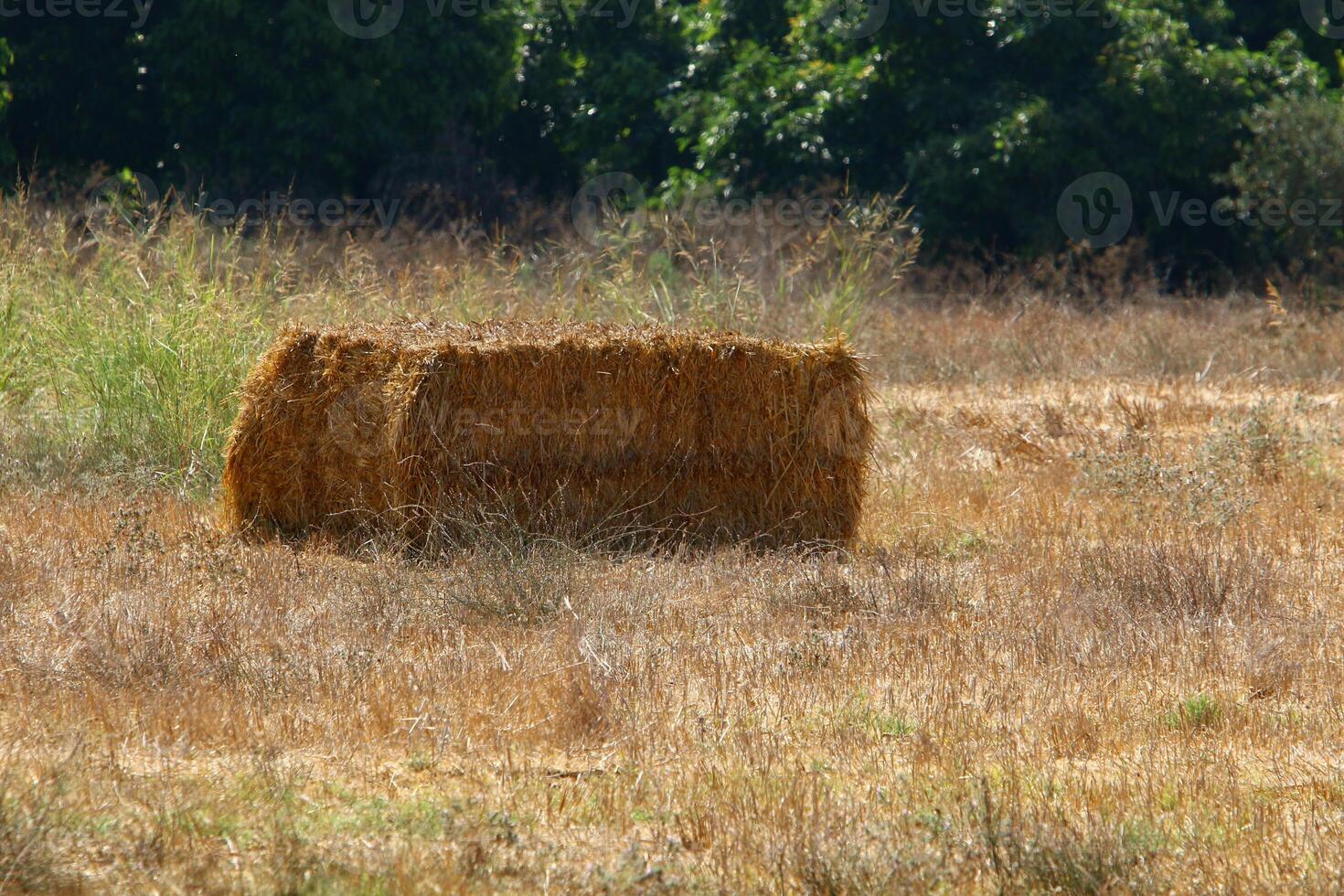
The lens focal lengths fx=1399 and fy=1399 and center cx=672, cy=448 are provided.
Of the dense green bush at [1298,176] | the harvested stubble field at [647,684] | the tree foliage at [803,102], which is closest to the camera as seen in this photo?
the harvested stubble field at [647,684]

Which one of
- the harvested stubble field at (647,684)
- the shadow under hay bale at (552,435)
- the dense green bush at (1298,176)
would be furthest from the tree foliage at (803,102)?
the shadow under hay bale at (552,435)

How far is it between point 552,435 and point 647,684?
2.26 metres

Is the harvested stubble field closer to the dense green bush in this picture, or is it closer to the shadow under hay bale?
the shadow under hay bale

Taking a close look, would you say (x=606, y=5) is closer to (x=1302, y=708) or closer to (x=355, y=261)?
(x=355, y=261)

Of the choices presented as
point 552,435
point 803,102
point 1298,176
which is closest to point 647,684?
point 552,435

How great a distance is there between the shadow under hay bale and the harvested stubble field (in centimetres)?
29

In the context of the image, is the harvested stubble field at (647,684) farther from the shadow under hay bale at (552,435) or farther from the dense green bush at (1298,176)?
the dense green bush at (1298,176)

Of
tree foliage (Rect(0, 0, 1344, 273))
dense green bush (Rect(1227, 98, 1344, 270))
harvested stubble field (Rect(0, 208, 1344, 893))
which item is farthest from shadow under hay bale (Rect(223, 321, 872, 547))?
dense green bush (Rect(1227, 98, 1344, 270))

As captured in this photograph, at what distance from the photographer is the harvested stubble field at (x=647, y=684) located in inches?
133

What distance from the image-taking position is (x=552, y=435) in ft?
21.5

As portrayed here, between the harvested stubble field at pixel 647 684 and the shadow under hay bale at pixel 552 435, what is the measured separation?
0.29 metres

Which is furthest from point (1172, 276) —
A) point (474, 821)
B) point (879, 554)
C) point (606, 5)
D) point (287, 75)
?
point (474, 821)

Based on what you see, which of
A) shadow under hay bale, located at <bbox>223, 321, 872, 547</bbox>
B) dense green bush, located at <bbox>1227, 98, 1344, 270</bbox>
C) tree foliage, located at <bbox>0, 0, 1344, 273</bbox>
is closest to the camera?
shadow under hay bale, located at <bbox>223, 321, 872, 547</bbox>

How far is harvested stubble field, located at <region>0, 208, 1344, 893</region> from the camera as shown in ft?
11.1
